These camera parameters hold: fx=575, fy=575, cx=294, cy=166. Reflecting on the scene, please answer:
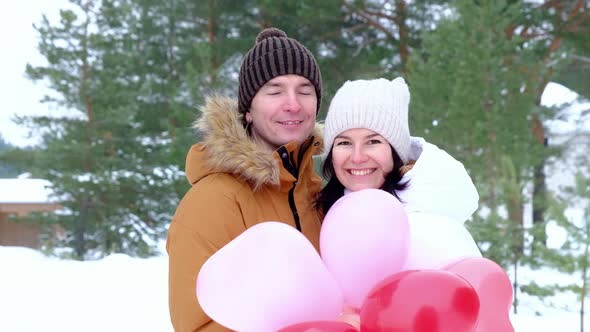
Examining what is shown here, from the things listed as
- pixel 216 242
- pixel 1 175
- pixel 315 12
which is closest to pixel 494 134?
pixel 315 12

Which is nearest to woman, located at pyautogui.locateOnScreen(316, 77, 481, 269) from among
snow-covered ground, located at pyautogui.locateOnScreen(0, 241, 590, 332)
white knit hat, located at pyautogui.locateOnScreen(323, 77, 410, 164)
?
white knit hat, located at pyautogui.locateOnScreen(323, 77, 410, 164)

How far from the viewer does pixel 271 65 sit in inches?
69.7

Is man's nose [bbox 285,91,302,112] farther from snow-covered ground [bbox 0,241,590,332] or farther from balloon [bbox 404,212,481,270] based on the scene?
snow-covered ground [bbox 0,241,590,332]

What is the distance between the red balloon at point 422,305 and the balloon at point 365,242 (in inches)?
9.4

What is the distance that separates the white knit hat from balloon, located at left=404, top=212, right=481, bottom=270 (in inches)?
13.7

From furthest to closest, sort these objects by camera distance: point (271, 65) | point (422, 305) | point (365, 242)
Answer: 1. point (271, 65)
2. point (365, 242)
3. point (422, 305)


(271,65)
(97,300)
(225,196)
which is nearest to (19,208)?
(97,300)

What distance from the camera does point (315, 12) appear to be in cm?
1002

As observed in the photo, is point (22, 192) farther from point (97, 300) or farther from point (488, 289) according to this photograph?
point (488, 289)

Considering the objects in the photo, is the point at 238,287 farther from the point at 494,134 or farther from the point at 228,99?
the point at 494,134

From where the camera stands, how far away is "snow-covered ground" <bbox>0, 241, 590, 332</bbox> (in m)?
5.84

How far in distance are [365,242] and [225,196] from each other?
0.40 meters

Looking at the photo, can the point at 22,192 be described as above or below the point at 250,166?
below

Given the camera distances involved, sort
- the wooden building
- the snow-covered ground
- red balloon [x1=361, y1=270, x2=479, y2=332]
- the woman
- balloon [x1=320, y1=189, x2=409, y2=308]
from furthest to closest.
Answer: the wooden building, the snow-covered ground, the woman, balloon [x1=320, y1=189, x2=409, y2=308], red balloon [x1=361, y1=270, x2=479, y2=332]
